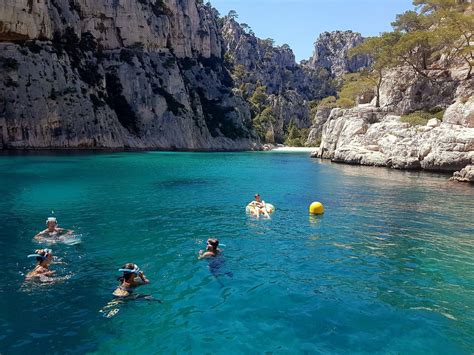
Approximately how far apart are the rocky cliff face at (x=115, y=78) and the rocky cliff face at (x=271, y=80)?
34068 millimetres

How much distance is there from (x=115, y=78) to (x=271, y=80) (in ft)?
355

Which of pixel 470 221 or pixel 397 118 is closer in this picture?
pixel 470 221

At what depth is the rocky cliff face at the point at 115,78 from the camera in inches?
2831

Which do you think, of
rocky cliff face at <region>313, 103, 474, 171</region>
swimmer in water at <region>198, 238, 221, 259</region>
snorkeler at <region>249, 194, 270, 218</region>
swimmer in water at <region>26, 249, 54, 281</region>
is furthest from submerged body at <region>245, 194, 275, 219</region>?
rocky cliff face at <region>313, 103, 474, 171</region>

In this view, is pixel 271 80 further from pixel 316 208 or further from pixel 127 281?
pixel 127 281

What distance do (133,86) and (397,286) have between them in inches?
3731

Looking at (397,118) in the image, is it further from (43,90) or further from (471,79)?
(43,90)

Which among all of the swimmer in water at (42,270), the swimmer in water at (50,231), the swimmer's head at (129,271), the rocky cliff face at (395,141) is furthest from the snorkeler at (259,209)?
the rocky cliff face at (395,141)

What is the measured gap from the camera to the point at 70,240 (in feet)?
53.9

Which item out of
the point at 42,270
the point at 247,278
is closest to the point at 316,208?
the point at 247,278

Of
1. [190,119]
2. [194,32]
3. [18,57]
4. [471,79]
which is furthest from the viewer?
[194,32]

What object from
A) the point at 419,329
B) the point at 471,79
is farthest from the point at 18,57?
the point at 419,329

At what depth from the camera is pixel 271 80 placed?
7579 inches

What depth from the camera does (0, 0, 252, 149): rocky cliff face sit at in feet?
236
